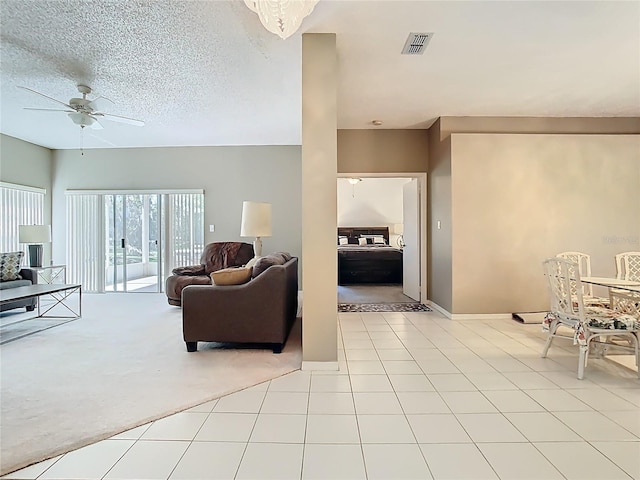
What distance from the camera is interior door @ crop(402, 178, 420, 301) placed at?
17.4 ft

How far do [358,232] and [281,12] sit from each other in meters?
7.82

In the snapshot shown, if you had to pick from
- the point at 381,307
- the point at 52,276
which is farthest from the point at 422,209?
the point at 52,276

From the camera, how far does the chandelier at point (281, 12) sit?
1694mm

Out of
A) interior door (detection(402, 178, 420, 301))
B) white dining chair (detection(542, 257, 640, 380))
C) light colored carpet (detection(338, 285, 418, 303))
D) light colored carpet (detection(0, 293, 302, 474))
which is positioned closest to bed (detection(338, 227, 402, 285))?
light colored carpet (detection(338, 285, 418, 303))

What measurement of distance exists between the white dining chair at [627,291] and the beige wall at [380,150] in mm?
2754

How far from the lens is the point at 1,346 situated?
3197 mm

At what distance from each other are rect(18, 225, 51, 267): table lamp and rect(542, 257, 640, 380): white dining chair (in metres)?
6.42

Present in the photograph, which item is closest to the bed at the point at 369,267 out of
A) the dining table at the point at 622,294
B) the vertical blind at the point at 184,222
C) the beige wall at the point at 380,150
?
the beige wall at the point at 380,150

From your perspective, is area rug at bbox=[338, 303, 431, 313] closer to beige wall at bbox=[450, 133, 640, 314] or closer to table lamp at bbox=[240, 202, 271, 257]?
beige wall at bbox=[450, 133, 640, 314]

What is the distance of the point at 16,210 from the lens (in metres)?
5.59

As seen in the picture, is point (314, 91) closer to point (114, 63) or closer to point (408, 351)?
point (114, 63)

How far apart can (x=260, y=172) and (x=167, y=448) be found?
5.00 m

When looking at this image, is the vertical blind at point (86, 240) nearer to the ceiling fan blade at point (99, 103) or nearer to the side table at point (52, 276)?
the side table at point (52, 276)

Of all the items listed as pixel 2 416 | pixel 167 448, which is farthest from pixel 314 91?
pixel 2 416
